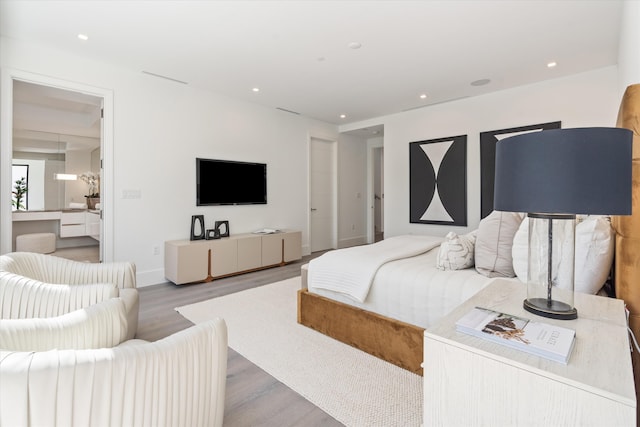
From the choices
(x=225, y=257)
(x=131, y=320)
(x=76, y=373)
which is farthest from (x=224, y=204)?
(x=76, y=373)

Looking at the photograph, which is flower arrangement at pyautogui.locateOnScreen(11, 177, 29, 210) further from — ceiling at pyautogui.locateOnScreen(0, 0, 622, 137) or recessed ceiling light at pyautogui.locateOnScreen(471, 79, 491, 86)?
recessed ceiling light at pyautogui.locateOnScreen(471, 79, 491, 86)

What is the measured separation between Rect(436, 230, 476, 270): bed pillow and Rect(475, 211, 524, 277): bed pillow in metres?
0.09

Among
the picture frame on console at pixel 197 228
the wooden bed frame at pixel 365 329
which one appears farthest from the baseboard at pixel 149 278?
the wooden bed frame at pixel 365 329

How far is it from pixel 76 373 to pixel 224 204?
13.1 ft

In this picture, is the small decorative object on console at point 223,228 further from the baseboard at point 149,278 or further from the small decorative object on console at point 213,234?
the baseboard at point 149,278

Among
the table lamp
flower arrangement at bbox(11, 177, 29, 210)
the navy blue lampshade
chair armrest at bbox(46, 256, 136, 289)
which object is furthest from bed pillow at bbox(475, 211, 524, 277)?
flower arrangement at bbox(11, 177, 29, 210)

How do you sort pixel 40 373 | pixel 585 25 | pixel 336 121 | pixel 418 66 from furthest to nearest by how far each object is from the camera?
1. pixel 336 121
2. pixel 418 66
3. pixel 585 25
4. pixel 40 373

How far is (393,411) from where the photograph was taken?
1583mm

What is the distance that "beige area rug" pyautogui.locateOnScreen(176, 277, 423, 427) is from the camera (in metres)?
1.60

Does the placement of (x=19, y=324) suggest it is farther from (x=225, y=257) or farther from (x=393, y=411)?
(x=225, y=257)

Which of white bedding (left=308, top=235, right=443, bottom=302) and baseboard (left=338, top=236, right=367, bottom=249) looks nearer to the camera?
white bedding (left=308, top=235, right=443, bottom=302)

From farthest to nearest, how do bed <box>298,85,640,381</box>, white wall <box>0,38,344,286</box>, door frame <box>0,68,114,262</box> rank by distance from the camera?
white wall <box>0,38,344,286</box>
door frame <box>0,68,114,262</box>
bed <box>298,85,640,381</box>

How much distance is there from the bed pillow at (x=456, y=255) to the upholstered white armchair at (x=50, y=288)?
1934 millimetres

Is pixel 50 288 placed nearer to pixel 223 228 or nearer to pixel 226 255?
pixel 226 255
